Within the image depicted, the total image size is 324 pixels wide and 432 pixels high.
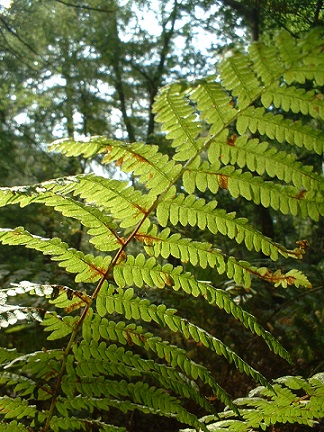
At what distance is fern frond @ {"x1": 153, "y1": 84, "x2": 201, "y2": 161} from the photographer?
3.22ft

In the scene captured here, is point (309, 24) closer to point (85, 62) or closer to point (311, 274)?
point (311, 274)

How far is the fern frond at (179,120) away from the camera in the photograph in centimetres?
98

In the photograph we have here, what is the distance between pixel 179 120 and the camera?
1001 mm

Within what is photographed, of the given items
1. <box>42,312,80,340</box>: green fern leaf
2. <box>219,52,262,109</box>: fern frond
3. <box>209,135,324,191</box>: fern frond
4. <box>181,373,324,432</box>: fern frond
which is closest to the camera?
<box>219,52,262,109</box>: fern frond

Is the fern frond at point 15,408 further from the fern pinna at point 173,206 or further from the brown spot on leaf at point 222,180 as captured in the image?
the brown spot on leaf at point 222,180

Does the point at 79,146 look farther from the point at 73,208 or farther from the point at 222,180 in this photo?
the point at 222,180

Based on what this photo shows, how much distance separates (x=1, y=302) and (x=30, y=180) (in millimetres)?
10374

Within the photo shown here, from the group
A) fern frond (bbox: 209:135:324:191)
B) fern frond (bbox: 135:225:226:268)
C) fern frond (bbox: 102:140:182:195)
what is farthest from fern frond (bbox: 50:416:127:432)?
fern frond (bbox: 209:135:324:191)

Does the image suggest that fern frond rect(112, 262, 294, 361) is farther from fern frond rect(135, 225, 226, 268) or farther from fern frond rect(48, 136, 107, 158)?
fern frond rect(48, 136, 107, 158)

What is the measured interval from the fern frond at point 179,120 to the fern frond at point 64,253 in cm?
34

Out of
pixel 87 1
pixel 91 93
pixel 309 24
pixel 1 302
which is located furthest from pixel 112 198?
pixel 91 93

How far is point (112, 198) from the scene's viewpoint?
1.04 metres

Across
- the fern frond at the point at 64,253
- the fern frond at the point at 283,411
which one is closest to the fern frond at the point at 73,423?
the fern frond at the point at 283,411

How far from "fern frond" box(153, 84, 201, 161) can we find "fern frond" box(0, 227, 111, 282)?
1.11 ft
